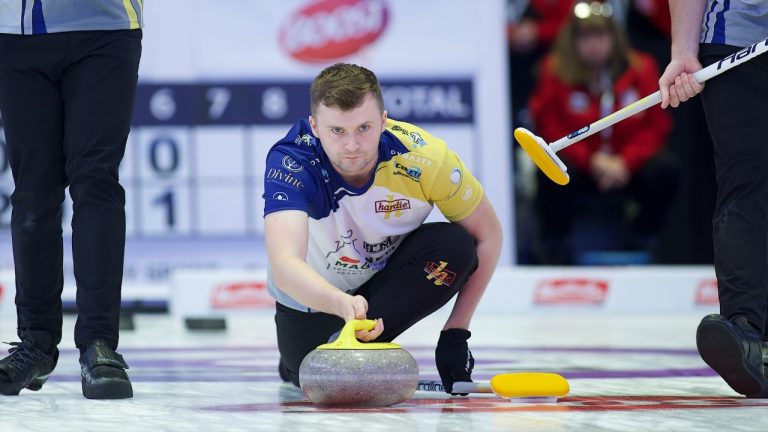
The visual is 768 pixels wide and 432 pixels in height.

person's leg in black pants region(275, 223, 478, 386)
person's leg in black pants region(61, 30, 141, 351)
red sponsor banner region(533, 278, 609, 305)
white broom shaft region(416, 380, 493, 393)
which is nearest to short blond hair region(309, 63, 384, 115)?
person's leg in black pants region(275, 223, 478, 386)

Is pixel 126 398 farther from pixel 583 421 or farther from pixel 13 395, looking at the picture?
pixel 583 421

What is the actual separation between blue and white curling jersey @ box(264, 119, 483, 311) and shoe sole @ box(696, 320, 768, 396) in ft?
2.01

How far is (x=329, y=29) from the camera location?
6.38m

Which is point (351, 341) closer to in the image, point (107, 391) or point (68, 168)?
point (107, 391)

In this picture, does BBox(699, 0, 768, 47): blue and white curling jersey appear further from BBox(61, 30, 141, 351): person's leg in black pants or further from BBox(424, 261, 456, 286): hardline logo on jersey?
BBox(61, 30, 141, 351): person's leg in black pants

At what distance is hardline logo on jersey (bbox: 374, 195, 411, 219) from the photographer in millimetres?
2855

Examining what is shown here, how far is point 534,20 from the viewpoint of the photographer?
6.87 meters

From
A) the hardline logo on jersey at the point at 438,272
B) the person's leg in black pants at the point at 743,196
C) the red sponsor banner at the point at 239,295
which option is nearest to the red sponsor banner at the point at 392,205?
the hardline logo on jersey at the point at 438,272

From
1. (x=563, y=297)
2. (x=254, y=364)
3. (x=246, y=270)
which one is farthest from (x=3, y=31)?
(x=563, y=297)

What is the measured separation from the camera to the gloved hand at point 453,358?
9.32 ft

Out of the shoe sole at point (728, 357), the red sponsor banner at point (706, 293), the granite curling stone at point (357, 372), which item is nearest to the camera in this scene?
the granite curling stone at point (357, 372)

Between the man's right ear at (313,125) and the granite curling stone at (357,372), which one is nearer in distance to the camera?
the granite curling stone at (357,372)

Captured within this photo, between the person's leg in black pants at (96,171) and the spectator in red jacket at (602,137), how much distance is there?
12.3 feet

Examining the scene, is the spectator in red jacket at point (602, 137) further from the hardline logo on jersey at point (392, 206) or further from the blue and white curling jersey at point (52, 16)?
the blue and white curling jersey at point (52, 16)
